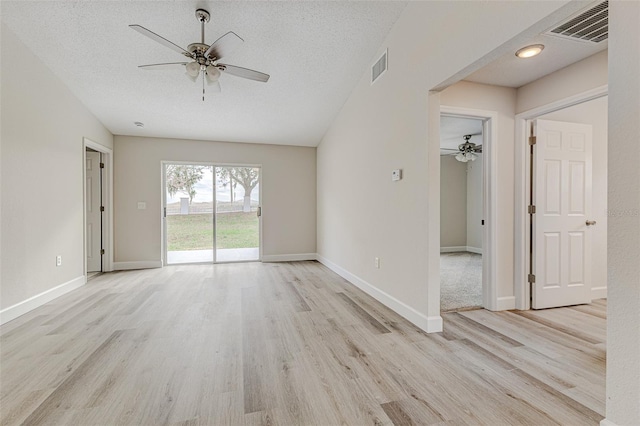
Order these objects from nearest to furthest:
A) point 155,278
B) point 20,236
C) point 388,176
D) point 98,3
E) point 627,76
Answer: point 627,76
point 98,3
point 20,236
point 388,176
point 155,278

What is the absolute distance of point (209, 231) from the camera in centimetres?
568

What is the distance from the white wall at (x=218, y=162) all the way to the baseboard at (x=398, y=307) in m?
1.54

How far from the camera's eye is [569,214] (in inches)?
123

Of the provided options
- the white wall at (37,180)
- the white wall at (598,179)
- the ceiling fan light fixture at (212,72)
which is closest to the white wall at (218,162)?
the white wall at (37,180)

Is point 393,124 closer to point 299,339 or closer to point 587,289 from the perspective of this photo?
point 299,339

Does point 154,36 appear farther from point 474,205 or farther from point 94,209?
point 474,205

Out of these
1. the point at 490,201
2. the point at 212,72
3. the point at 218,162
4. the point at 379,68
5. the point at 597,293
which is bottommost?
the point at 597,293

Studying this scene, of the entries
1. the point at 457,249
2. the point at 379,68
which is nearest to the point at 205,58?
the point at 379,68

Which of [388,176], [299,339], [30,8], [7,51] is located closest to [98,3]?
[30,8]

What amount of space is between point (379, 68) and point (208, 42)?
1985mm

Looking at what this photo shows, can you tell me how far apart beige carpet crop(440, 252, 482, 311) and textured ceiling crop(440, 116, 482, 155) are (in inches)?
95.1

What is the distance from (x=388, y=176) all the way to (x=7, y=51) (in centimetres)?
411

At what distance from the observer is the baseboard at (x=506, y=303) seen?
10.0 feet

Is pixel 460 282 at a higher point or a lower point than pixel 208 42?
lower
